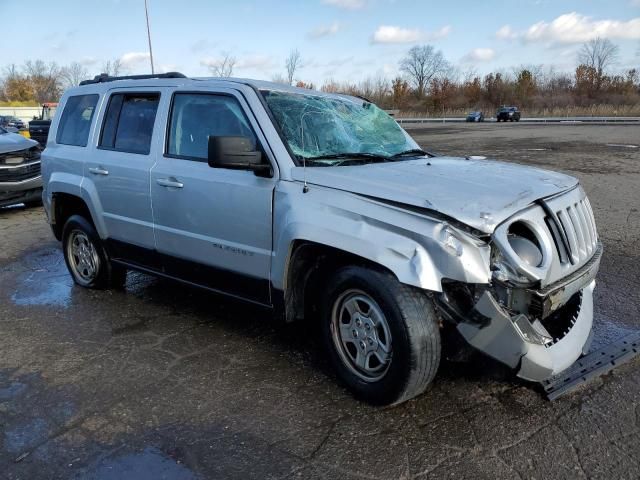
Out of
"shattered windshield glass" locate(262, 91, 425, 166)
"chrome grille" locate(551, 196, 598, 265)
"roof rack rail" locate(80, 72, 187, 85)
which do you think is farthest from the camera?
"roof rack rail" locate(80, 72, 187, 85)

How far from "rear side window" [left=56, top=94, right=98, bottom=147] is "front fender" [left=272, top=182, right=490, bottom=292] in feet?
8.75

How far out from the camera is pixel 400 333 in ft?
9.57

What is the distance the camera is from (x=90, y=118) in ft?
16.7

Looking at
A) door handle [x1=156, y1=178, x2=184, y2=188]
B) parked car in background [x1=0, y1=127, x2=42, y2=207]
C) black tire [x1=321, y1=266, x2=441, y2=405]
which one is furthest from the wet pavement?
parked car in background [x1=0, y1=127, x2=42, y2=207]

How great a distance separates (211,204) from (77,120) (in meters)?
2.35

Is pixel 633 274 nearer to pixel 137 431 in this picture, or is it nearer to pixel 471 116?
pixel 137 431

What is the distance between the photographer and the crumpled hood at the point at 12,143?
396 inches

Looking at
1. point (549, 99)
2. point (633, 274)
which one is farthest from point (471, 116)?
point (633, 274)

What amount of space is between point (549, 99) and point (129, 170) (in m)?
82.6

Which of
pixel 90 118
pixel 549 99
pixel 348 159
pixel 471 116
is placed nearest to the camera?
pixel 348 159

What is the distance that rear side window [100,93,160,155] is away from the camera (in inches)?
176

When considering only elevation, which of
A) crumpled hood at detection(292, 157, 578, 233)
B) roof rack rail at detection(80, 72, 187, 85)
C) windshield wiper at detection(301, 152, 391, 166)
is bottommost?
crumpled hood at detection(292, 157, 578, 233)

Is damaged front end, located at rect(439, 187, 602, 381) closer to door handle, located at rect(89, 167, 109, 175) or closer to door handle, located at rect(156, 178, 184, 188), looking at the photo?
door handle, located at rect(156, 178, 184, 188)

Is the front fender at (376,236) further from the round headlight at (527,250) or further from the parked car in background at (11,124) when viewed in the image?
the parked car in background at (11,124)
